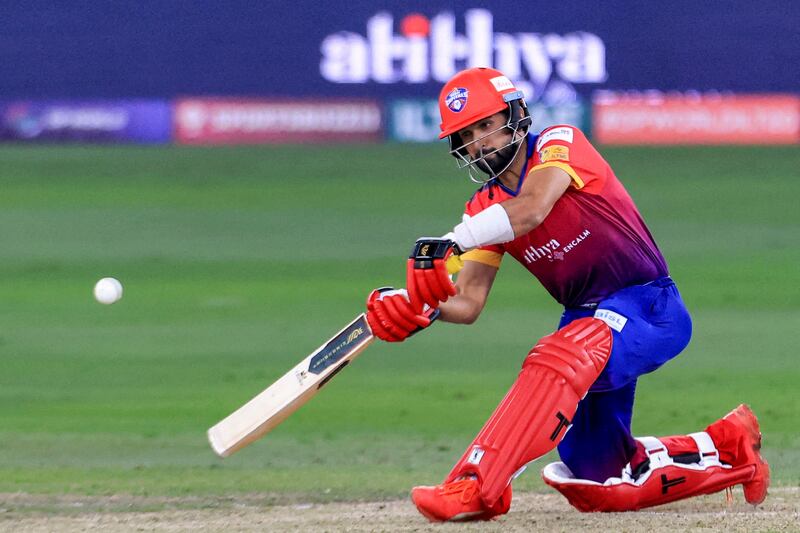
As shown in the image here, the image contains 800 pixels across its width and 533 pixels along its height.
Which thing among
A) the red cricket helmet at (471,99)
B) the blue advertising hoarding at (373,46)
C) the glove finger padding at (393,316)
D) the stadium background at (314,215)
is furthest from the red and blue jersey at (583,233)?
the blue advertising hoarding at (373,46)

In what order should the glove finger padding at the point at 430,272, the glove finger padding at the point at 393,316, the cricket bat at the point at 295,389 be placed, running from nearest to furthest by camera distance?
the glove finger padding at the point at 430,272
the glove finger padding at the point at 393,316
the cricket bat at the point at 295,389

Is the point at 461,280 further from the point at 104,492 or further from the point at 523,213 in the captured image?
the point at 104,492

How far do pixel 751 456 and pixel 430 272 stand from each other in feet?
5.26

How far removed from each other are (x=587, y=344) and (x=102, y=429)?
3.65 meters

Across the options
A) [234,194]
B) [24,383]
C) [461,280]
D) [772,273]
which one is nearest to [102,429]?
[24,383]

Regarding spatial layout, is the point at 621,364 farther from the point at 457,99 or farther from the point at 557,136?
the point at 457,99

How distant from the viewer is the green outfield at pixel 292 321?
7516 mm

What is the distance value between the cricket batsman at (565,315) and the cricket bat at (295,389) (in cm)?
15

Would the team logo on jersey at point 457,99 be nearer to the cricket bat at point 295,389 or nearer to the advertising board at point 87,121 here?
the cricket bat at point 295,389

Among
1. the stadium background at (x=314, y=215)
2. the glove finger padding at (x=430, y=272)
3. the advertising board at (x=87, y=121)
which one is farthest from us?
the advertising board at (x=87, y=121)

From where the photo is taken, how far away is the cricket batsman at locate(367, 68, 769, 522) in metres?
5.28

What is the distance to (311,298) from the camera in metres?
12.1

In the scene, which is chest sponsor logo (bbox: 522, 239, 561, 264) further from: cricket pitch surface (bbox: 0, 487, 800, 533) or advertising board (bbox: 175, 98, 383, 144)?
advertising board (bbox: 175, 98, 383, 144)

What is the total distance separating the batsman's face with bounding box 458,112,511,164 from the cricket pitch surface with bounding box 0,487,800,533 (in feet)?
4.54
